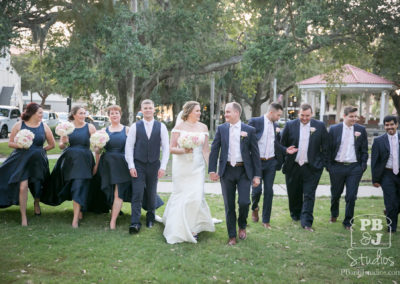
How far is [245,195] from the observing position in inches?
222

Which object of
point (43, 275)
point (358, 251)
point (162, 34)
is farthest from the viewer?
point (162, 34)

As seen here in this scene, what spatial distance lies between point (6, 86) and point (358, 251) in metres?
52.0

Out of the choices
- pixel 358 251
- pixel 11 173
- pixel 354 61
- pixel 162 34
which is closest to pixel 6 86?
pixel 162 34

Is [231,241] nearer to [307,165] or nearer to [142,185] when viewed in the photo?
[142,185]

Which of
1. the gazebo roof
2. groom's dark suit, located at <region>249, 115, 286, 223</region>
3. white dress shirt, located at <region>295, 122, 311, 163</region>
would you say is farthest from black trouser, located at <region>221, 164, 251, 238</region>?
the gazebo roof

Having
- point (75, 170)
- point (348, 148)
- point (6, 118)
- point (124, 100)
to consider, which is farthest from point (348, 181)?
point (6, 118)

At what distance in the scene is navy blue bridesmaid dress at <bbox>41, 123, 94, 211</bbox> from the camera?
6.36 meters

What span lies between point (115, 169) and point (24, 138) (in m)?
1.59

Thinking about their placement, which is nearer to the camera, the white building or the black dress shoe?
the black dress shoe

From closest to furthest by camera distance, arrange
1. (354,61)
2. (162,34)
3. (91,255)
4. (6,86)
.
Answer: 1. (91,255)
2. (162,34)
3. (354,61)
4. (6,86)

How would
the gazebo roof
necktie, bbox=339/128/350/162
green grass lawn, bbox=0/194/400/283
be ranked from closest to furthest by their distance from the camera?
1. green grass lawn, bbox=0/194/400/283
2. necktie, bbox=339/128/350/162
3. the gazebo roof

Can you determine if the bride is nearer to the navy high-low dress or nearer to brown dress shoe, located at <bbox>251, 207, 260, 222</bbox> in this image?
the navy high-low dress

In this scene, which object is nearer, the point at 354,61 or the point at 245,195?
the point at 245,195

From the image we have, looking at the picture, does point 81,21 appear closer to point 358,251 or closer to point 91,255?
point 91,255
